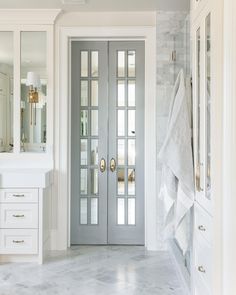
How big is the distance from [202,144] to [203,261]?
690 millimetres

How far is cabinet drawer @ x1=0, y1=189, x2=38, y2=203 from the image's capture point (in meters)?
3.61

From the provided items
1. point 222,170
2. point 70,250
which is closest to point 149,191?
point 70,250

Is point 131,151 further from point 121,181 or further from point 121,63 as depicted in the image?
point 121,63

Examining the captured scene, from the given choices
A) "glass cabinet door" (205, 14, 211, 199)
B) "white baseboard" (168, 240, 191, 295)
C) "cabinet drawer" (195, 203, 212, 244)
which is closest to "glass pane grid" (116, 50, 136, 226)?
"white baseboard" (168, 240, 191, 295)

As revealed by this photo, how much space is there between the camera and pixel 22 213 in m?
3.61

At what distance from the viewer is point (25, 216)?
3.61 m

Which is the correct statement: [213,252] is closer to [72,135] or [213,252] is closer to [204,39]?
[204,39]

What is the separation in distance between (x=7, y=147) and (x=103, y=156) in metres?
1.10

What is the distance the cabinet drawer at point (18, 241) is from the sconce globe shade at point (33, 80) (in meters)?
1.58

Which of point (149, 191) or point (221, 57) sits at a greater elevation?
point (221, 57)

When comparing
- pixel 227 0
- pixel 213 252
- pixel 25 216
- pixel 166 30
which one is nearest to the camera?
pixel 227 0

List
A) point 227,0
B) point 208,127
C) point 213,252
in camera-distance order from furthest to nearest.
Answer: point 208,127, point 213,252, point 227,0

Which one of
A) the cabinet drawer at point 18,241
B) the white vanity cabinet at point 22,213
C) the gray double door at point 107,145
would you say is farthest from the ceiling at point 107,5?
the cabinet drawer at point 18,241

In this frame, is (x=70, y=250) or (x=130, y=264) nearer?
(x=130, y=264)
